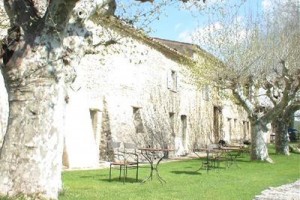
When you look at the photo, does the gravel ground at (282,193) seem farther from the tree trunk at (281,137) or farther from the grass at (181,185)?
the tree trunk at (281,137)

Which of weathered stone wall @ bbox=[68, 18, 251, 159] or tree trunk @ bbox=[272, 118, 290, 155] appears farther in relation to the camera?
tree trunk @ bbox=[272, 118, 290, 155]

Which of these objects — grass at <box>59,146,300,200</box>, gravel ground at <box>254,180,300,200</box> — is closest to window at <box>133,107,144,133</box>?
grass at <box>59,146,300,200</box>

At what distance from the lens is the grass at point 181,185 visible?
841 cm

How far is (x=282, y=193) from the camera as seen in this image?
9.53 m

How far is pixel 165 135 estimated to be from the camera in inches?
889

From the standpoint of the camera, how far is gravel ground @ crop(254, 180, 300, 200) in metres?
8.81

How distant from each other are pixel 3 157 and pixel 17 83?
3.45 feet

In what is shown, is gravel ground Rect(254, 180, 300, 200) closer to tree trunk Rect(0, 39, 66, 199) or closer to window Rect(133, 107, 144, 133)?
tree trunk Rect(0, 39, 66, 199)

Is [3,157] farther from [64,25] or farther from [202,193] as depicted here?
[202,193]

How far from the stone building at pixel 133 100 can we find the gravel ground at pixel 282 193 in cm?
407

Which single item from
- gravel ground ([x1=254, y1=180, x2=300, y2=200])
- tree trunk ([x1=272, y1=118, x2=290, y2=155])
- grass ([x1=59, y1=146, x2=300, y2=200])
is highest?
tree trunk ([x1=272, y1=118, x2=290, y2=155])

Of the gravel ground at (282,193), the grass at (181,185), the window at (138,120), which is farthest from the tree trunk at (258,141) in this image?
the gravel ground at (282,193)

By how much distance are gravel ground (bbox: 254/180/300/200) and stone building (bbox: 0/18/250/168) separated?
4072mm

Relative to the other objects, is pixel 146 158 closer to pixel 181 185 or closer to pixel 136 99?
pixel 181 185
